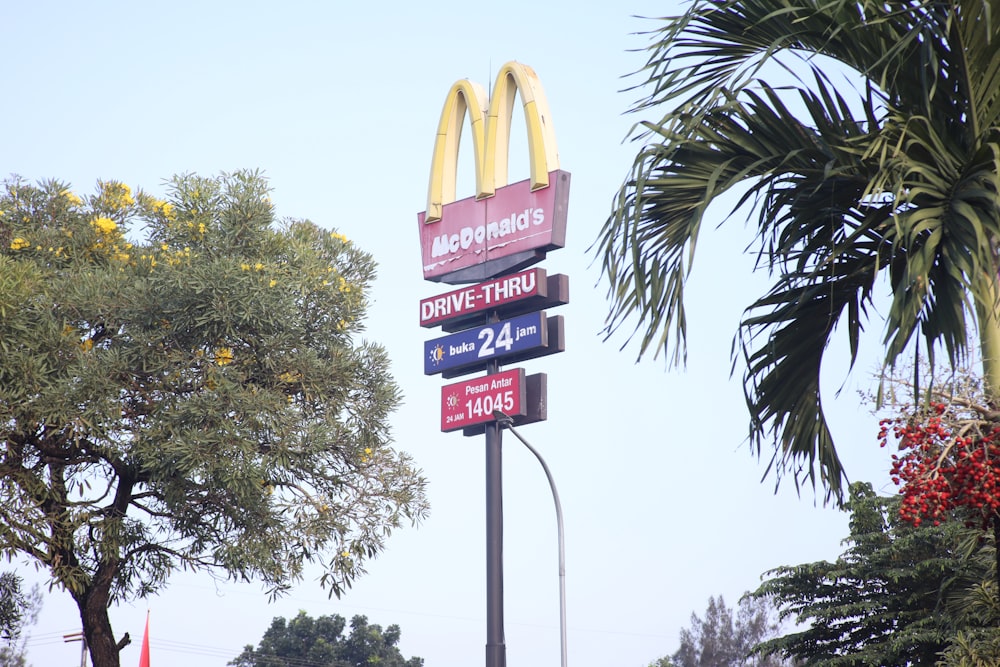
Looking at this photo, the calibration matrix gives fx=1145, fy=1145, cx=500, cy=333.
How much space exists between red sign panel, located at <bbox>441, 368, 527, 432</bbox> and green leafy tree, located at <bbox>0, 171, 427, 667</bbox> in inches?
287

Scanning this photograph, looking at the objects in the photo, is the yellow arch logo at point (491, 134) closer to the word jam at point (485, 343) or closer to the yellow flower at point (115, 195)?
the word jam at point (485, 343)

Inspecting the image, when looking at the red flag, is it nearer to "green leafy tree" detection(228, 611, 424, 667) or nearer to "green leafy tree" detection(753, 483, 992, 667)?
"green leafy tree" detection(753, 483, 992, 667)

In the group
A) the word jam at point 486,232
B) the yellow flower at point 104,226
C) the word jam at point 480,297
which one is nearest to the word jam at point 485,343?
the word jam at point 480,297

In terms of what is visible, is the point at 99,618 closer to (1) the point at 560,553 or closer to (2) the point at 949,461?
(1) the point at 560,553

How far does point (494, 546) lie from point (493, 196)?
9.14 metres

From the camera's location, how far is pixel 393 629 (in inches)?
3632

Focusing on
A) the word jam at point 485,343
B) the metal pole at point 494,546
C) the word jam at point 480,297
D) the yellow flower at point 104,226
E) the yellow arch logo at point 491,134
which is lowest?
the metal pole at point 494,546

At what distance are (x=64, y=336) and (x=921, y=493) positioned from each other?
16.3 meters

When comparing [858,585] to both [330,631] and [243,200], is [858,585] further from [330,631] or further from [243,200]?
[330,631]

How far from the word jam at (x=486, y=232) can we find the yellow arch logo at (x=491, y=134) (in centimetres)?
70

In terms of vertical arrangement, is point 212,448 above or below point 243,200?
below

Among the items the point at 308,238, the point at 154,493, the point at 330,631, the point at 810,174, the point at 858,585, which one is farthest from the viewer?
the point at 330,631

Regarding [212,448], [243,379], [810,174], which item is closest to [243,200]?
[243,379]

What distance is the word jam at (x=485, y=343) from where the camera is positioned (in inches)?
1138
